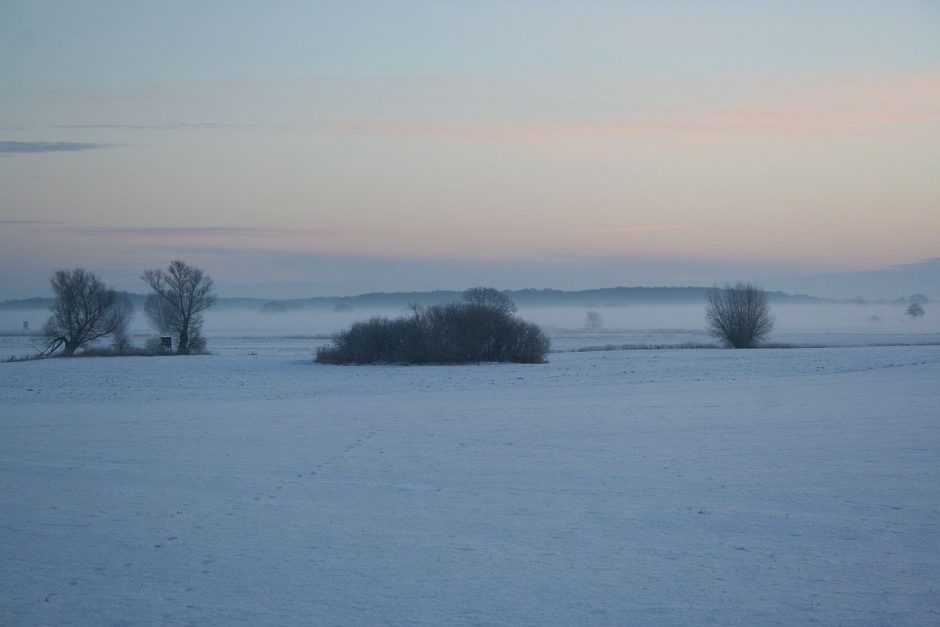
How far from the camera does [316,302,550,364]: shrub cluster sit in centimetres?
4672

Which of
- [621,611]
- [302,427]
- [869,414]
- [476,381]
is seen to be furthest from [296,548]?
[476,381]

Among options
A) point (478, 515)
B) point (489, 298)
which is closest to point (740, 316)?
point (489, 298)

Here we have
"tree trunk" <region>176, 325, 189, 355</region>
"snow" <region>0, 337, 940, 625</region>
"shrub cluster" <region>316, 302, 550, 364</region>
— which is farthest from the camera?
"tree trunk" <region>176, 325, 189, 355</region>

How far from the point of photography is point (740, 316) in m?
65.1

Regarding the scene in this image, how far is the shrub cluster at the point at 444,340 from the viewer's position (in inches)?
1839

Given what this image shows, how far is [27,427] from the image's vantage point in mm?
20062

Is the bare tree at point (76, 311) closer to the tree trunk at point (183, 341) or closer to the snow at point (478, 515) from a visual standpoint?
the tree trunk at point (183, 341)

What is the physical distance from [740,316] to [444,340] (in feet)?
96.2

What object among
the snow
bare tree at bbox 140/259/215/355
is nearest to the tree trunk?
bare tree at bbox 140/259/215/355

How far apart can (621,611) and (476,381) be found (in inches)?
1083

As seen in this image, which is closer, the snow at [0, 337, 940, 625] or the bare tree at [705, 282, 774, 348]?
the snow at [0, 337, 940, 625]

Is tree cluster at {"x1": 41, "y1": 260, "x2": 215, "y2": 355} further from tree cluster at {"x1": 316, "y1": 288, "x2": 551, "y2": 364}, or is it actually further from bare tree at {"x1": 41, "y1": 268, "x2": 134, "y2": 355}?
tree cluster at {"x1": 316, "y1": 288, "x2": 551, "y2": 364}

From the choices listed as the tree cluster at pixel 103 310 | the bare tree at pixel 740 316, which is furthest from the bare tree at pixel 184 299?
the bare tree at pixel 740 316

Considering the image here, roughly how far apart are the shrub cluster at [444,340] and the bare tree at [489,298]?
2.69 meters
